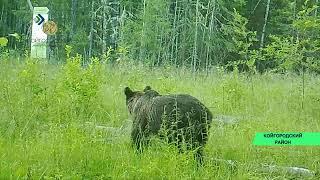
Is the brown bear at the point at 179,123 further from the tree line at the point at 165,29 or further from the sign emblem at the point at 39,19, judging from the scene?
the tree line at the point at 165,29

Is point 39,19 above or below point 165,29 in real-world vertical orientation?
below

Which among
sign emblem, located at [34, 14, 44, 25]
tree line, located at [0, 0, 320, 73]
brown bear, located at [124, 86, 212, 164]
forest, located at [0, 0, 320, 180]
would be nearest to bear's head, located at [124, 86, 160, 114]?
forest, located at [0, 0, 320, 180]

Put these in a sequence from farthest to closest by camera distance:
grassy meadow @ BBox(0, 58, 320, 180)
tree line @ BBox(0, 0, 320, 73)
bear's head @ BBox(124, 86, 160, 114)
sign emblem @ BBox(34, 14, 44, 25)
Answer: tree line @ BBox(0, 0, 320, 73), sign emblem @ BBox(34, 14, 44, 25), bear's head @ BBox(124, 86, 160, 114), grassy meadow @ BBox(0, 58, 320, 180)

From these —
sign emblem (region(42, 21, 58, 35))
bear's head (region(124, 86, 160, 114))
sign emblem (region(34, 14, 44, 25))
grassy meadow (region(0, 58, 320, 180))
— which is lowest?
grassy meadow (region(0, 58, 320, 180))

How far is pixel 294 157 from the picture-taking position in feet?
20.9

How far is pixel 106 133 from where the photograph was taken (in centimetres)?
650

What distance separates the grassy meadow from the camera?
5.13 m

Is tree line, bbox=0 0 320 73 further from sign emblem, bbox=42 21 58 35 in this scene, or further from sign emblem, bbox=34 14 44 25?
sign emblem, bbox=42 21 58 35

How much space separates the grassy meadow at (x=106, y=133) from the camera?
513cm

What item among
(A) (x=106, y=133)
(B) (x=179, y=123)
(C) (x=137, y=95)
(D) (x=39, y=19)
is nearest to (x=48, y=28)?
(D) (x=39, y=19)

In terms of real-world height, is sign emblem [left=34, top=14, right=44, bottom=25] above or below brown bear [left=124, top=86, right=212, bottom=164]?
above

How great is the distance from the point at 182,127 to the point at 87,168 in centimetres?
120

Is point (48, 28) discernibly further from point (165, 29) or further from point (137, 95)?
point (165, 29)

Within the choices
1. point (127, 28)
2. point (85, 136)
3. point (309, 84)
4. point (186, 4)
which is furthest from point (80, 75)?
point (186, 4)
